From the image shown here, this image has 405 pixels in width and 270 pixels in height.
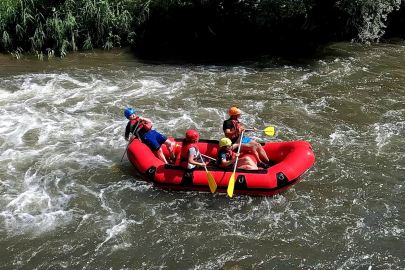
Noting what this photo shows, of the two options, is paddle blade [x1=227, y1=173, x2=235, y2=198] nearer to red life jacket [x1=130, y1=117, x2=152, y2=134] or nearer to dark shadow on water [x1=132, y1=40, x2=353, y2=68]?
red life jacket [x1=130, y1=117, x2=152, y2=134]

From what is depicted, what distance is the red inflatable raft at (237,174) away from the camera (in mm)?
6000

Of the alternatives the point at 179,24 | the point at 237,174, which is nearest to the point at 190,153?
the point at 237,174

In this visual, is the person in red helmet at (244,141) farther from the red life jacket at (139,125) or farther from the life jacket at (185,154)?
the red life jacket at (139,125)

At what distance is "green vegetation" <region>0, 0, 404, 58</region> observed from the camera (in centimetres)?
1183

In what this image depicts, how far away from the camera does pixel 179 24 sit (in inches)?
514

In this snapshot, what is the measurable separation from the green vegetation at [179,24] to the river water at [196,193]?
1041 mm

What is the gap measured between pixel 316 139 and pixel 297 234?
8.58 feet

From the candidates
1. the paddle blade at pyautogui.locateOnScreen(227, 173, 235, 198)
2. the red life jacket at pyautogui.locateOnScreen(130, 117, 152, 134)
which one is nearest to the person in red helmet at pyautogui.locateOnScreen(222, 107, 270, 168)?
the paddle blade at pyautogui.locateOnScreen(227, 173, 235, 198)

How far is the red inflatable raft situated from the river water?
17 centimetres

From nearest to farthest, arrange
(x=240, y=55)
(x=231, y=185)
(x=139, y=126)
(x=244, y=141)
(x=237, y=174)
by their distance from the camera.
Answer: (x=231, y=185) < (x=237, y=174) < (x=244, y=141) < (x=139, y=126) < (x=240, y=55)

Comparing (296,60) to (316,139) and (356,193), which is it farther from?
(356,193)

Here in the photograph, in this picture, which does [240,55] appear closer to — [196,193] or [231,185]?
[196,193]

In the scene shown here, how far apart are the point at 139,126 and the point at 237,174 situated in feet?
5.85

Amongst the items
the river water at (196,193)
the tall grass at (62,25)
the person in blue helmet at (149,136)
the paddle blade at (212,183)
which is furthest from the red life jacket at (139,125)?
the tall grass at (62,25)
